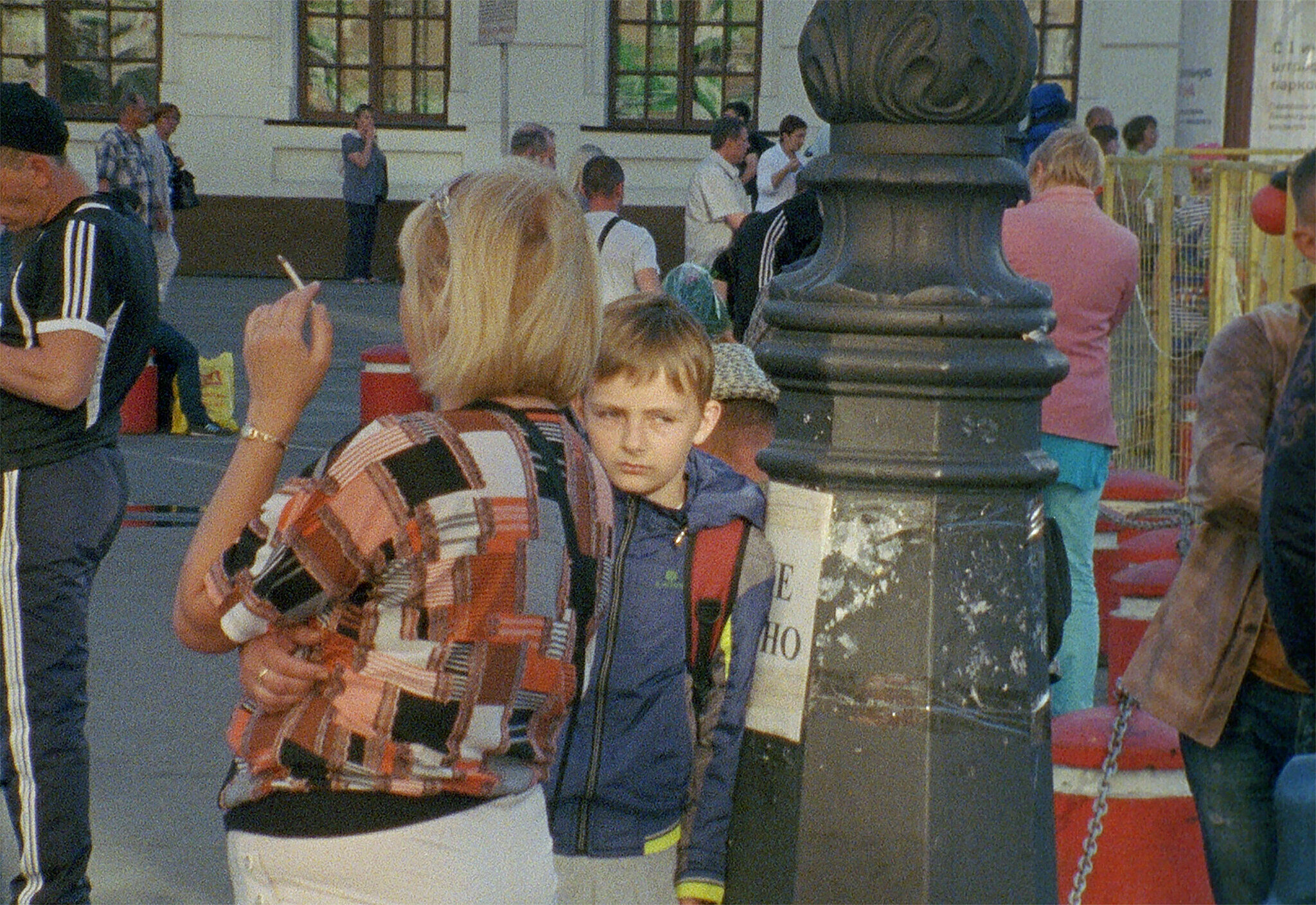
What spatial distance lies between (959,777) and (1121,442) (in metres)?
6.25

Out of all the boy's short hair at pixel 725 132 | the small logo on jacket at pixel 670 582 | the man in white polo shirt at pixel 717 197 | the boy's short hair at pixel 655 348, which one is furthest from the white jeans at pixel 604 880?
the boy's short hair at pixel 725 132

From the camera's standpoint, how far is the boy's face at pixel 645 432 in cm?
295

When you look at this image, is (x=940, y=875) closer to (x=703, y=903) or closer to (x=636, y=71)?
(x=703, y=903)

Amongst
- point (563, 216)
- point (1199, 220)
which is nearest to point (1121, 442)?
point (1199, 220)

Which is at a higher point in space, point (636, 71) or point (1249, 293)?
point (636, 71)

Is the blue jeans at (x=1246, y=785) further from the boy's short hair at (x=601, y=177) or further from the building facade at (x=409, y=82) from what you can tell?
the building facade at (x=409, y=82)

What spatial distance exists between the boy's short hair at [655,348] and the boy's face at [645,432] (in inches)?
0.5

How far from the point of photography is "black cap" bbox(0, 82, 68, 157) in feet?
13.3

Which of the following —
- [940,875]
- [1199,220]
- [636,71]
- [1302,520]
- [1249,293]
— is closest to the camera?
[1302,520]

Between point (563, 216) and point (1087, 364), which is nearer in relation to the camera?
point (563, 216)

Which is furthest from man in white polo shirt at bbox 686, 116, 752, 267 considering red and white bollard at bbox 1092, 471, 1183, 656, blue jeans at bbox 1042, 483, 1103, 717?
blue jeans at bbox 1042, 483, 1103, 717

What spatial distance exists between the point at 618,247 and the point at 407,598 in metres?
6.13

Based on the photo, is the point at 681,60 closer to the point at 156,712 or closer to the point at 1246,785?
the point at 156,712

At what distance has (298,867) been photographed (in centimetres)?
224
